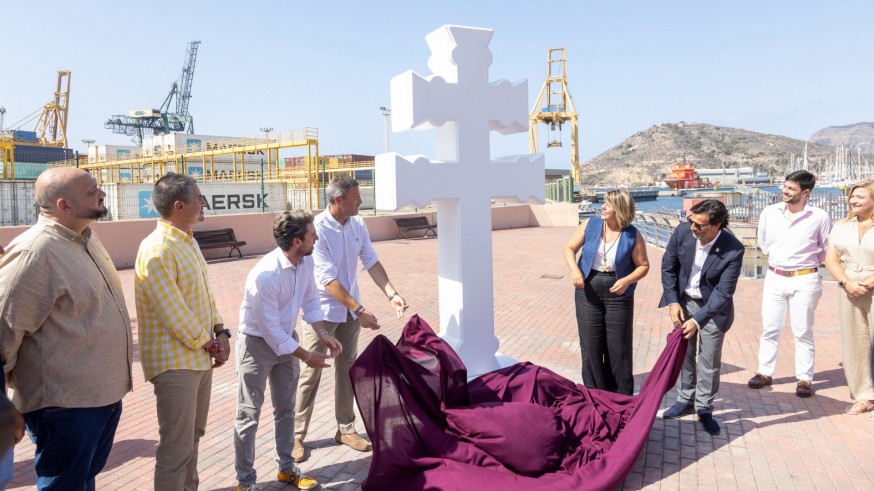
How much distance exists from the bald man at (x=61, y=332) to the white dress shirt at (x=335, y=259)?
4.75 feet

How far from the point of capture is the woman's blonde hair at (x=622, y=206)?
4215 millimetres

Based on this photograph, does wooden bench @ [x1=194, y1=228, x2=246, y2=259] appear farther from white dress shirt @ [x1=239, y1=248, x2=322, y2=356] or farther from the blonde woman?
the blonde woman

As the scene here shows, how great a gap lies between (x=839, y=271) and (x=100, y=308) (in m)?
5.11

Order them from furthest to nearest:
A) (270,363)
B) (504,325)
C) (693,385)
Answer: (504,325) → (693,385) → (270,363)

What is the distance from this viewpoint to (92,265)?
246cm

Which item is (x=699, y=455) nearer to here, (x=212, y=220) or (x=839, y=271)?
(x=839, y=271)

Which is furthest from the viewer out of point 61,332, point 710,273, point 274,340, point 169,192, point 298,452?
point 710,273

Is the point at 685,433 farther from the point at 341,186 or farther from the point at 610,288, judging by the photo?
the point at 341,186

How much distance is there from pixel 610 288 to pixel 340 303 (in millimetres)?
1959

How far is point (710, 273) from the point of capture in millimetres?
4137

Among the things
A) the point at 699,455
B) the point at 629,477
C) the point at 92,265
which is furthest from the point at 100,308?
the point at 699,455

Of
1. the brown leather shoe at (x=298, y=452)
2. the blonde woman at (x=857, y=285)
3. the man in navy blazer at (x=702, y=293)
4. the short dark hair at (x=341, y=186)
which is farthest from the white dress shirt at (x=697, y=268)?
the brown leather shoe at (x=298, y=452)

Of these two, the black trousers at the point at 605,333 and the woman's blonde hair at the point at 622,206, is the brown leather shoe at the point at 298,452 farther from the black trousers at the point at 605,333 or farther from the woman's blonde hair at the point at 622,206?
the woman's blonde hair at the point at 622,206

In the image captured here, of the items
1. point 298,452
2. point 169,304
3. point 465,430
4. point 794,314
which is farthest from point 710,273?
point 169,304
